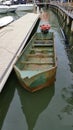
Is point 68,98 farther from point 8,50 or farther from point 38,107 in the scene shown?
point 8,50

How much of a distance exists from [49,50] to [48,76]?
4.26m

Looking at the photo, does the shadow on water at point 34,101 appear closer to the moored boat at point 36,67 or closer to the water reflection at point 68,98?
the moored boat at point 36,67

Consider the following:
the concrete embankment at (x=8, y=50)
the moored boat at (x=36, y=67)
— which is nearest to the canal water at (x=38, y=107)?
the moored boat at (x=36, y=67)

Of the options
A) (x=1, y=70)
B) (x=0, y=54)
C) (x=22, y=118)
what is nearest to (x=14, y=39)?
(x=0, y=54)

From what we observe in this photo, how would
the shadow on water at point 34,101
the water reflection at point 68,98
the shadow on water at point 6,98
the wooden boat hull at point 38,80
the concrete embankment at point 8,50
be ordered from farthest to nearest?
the concrete embankment at point 8,50
the wooden boat hull at point 38,80
the water reflection at point 68,98
the shadow on water at point 6,98
the shadow on water at point 34,101

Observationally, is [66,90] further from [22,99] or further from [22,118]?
[22,118]

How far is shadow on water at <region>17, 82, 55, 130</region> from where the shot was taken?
7.35 m

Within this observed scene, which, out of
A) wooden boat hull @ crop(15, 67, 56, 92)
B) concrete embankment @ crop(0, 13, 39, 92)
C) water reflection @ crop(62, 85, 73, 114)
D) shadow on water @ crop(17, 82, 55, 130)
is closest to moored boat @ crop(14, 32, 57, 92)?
wooden boat hull @ crop(15, 67, 56, 92)

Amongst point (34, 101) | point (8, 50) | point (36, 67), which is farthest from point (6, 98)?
point (8, 50)

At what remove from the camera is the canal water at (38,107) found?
685 cm

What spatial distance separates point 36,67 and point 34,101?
2.01 m

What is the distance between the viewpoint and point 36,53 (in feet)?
39.3

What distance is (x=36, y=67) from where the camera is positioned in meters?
9.83

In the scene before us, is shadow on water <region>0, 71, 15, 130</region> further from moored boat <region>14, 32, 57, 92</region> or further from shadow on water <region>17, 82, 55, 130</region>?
moored boat <region>14, 32, 57, 92</region>
